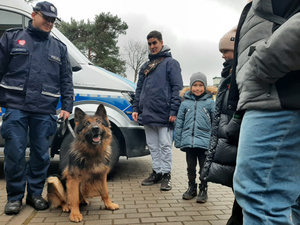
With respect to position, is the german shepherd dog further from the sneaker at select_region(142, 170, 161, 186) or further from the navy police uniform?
the sneaker at select_region(142, 170, 161, 186)

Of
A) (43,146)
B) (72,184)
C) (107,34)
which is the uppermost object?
(107,34)

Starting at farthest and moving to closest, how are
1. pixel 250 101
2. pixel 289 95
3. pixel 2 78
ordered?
pixel 2 78, pixel 250 101, pixel 289 95

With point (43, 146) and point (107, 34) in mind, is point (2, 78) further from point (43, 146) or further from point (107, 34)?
point (107, 34)

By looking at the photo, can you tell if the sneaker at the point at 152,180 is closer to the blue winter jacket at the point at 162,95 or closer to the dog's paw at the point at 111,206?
the blue winter jacket at the point at 162,95

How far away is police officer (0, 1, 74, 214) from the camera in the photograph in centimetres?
311

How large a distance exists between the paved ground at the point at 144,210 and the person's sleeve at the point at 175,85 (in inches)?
51.0

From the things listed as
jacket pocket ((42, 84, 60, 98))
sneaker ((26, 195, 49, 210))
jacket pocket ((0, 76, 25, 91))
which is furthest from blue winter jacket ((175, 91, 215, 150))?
jacket pocket ((0, 76, 25, 91))

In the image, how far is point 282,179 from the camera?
1.27 meters

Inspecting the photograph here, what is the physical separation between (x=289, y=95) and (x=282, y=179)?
1.28 feet

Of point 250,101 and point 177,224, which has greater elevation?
point 250,101

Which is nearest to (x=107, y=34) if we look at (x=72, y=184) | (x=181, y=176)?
(x=181, y=176)

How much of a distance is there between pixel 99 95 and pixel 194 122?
5.58 ft

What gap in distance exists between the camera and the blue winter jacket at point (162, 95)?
4.34 metres

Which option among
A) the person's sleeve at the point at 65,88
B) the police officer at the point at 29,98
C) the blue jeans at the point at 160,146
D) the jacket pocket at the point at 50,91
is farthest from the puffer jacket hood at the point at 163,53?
the jacket pocket at the point at 50,91
